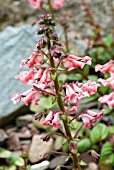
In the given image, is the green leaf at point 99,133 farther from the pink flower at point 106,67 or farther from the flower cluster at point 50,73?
the flower cluster at point 50,73

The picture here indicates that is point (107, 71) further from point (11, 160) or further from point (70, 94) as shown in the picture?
point (11, 160)

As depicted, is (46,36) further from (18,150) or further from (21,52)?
(21,52)

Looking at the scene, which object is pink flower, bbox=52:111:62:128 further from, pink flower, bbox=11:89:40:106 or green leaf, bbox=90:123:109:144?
green leaf, bbox=90:123:109:144

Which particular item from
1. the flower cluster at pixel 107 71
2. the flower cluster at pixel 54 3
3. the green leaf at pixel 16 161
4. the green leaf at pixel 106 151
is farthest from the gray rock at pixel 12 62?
the flower cluster at pixel 107 71

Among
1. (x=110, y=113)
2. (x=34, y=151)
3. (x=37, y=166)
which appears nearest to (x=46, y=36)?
(x=37, y=166)

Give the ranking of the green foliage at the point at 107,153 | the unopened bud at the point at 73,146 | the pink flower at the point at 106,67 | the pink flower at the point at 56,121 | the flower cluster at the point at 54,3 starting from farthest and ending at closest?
the flower cluster at the point at 54,3 < the green foliage at the point at 107,153 < the pink flower at the point at 106,67 < the unopened bud at the point at 73,146 < the pink flower at the point at 56,121

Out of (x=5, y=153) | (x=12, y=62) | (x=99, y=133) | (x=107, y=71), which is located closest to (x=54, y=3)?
(x=12, y=62)
